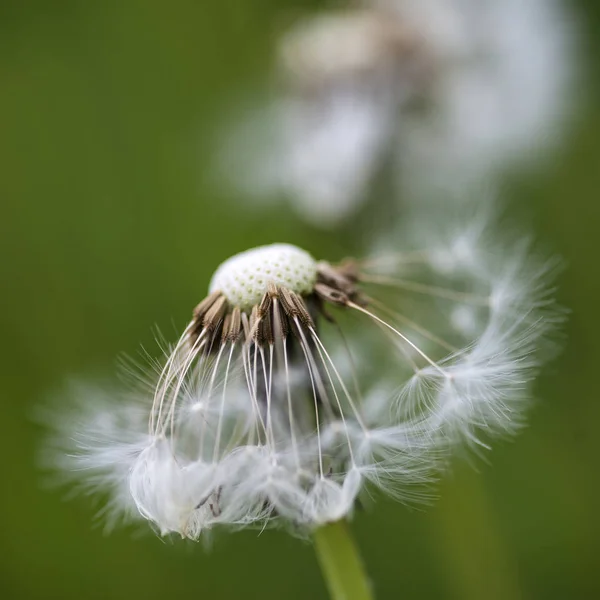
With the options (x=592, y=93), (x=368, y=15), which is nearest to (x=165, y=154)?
(x=368, y=15)

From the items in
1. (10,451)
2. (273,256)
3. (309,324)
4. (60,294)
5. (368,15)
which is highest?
(368,15)

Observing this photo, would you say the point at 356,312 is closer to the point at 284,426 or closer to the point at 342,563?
the point at 284,426

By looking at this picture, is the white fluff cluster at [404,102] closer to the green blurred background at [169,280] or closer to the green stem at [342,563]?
the green blurred background at [169,280]

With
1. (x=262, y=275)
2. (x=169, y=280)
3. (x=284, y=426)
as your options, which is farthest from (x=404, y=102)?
(x=284, y=426)

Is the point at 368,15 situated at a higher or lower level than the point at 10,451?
higher

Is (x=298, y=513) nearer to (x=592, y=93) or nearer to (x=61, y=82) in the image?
(x=592, y=93)

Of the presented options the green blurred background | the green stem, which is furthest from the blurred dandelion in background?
the green blurred background

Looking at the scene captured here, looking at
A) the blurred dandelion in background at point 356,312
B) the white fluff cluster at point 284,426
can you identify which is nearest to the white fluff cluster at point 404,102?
the blurred dandelion in background at point 356,312
